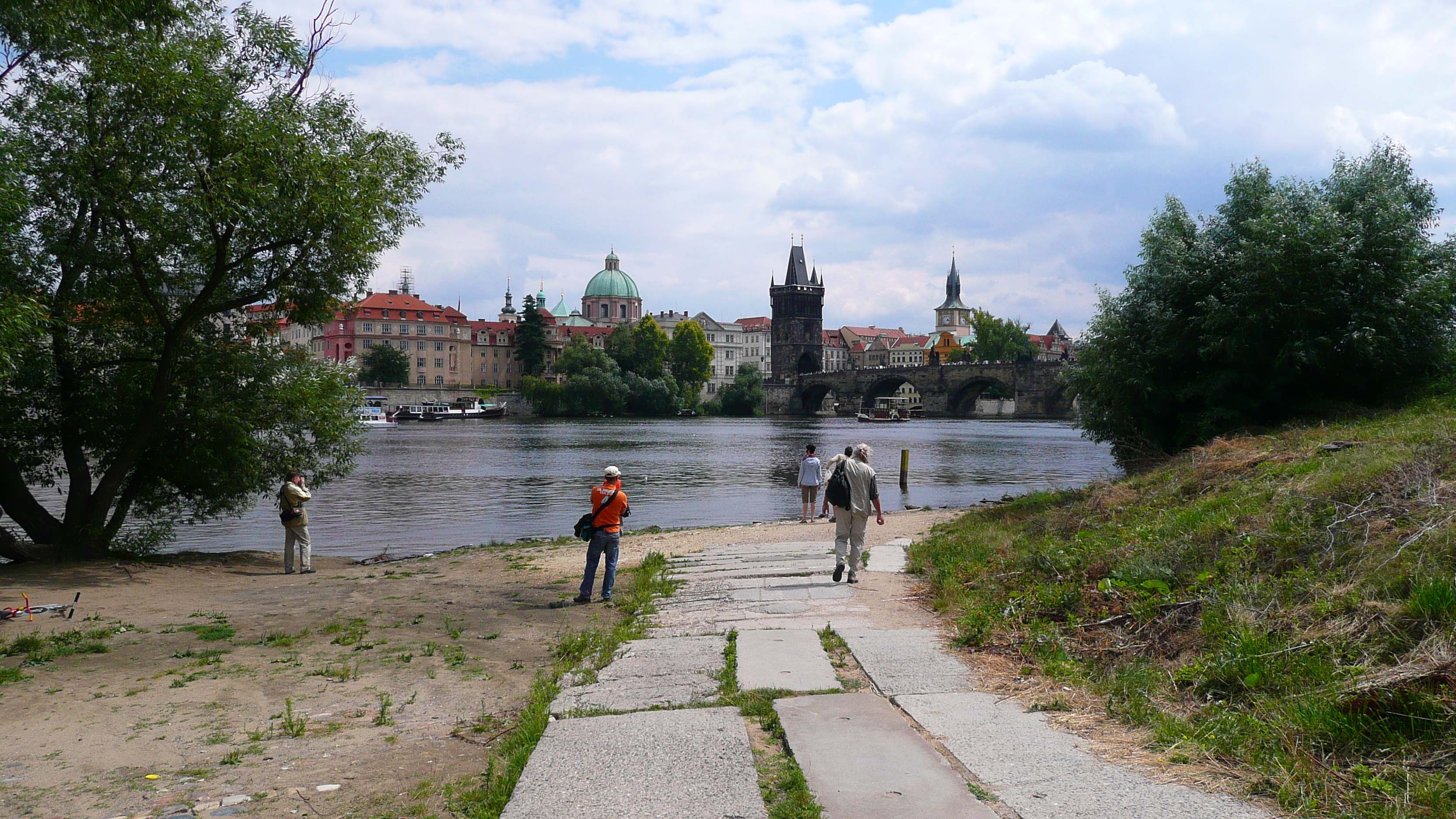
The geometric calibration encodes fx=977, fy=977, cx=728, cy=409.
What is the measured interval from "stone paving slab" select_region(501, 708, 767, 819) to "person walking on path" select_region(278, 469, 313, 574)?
36.4 feet

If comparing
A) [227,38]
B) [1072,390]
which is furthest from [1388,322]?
[227,38]

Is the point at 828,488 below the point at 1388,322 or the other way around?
below

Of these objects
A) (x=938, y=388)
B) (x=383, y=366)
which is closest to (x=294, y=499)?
(x=938, y=388)

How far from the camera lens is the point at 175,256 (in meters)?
15.5

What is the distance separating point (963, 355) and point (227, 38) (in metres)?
161

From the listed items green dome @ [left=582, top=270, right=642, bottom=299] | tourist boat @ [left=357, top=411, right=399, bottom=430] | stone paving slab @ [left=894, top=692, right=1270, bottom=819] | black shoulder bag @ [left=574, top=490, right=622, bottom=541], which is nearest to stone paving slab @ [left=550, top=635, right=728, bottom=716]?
stone paving slab @ [left=894, top=692, right=1270, bottom=819]

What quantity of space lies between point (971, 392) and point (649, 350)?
41.8 meters

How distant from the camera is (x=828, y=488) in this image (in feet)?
37.2

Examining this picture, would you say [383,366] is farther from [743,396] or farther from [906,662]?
[906,662]

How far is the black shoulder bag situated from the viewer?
10969 millimetres

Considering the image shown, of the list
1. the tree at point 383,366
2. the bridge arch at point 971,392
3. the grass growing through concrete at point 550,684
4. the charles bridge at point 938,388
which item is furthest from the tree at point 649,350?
the grass growing through concrete at point 550,684

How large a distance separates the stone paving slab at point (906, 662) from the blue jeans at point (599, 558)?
139 inches

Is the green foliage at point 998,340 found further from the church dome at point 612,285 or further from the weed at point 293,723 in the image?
the weed at point 293,723

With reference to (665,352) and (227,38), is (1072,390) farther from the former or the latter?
(665,352)
